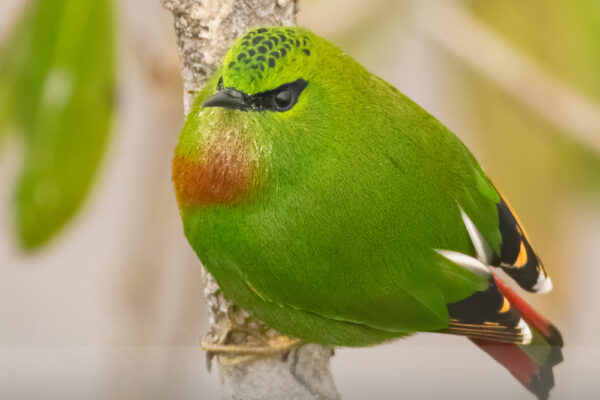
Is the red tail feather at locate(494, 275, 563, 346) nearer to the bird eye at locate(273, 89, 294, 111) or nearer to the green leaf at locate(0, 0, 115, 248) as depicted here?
the bird eye at locate(273, 89, 294, 111)

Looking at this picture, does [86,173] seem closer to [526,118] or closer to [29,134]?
[29,134]

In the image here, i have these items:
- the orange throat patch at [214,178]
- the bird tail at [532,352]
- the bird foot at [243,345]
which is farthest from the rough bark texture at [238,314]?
the bird tail at [532,352]

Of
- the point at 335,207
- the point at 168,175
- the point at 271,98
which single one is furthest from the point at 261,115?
the point at 168,175

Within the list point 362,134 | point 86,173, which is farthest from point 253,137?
point 86,173

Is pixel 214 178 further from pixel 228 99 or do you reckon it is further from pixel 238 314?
pixel 238 314

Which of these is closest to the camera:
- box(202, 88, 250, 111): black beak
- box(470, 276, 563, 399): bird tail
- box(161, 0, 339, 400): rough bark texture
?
box(202, 88, 250, 111): black beak

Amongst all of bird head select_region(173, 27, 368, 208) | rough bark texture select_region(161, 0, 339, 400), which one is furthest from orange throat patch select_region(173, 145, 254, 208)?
rough bark texture select_region(161, 0, 339, 400)

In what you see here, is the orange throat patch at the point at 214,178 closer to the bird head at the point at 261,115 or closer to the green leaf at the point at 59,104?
the bird head at the point at 261,115
